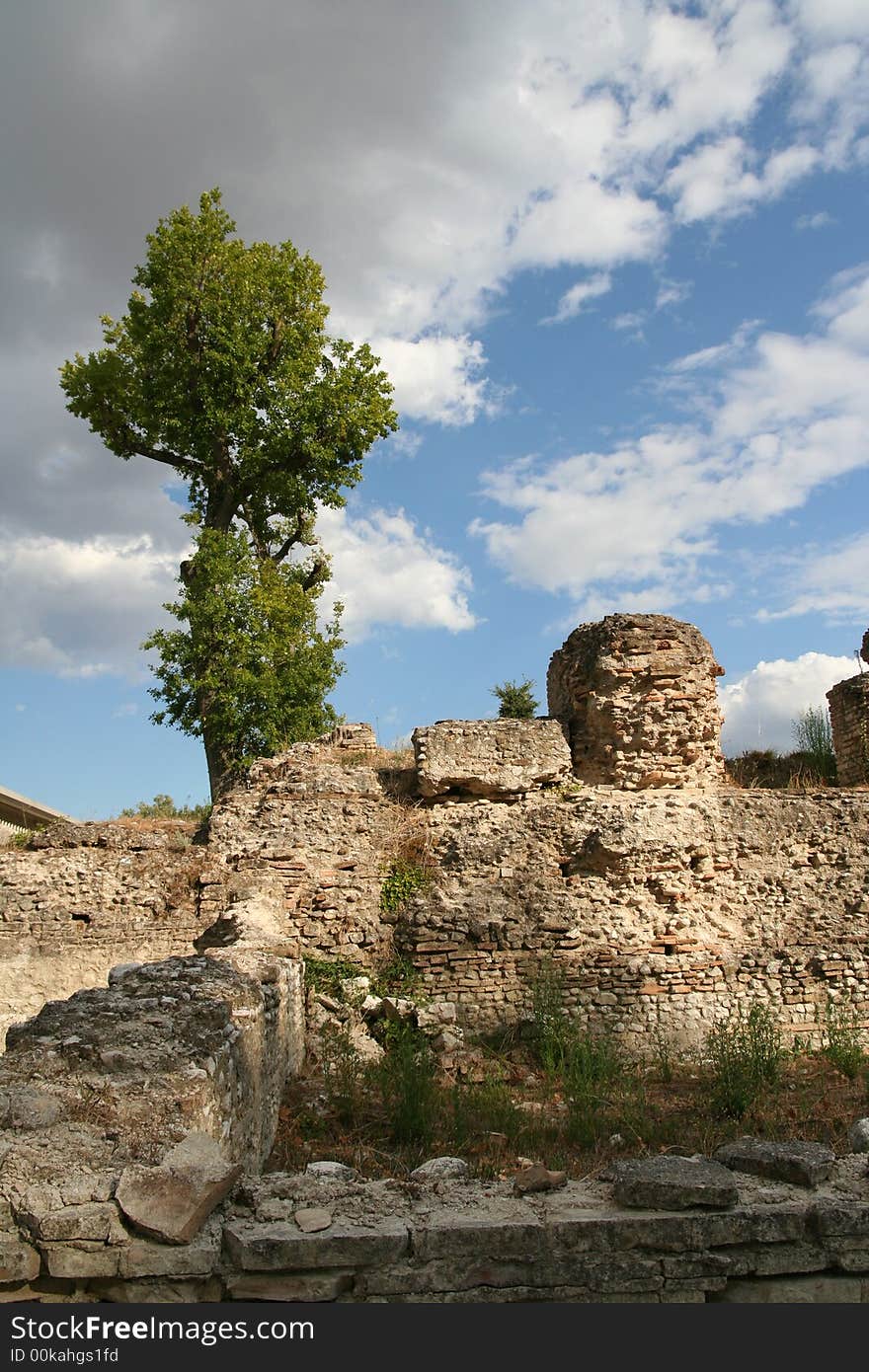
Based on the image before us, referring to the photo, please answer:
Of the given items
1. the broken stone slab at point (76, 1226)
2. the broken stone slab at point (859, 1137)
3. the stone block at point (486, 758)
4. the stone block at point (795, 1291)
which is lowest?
the stone block at point (795, 1291)

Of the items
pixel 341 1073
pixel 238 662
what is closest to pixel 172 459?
pixel 238 662

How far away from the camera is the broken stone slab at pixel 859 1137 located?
5109 mm

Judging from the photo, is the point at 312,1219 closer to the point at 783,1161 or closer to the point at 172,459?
the point at 783,1161

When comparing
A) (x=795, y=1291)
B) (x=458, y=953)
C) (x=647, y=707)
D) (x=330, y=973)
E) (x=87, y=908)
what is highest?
(x=647, y=707)

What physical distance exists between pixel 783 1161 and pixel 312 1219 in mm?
2083

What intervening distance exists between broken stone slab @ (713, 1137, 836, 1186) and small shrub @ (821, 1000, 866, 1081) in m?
3.81

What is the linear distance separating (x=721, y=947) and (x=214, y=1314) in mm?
7243

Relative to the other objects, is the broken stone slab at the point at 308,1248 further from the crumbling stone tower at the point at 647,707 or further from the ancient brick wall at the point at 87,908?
the crumbling stone tower at the point at 647,707

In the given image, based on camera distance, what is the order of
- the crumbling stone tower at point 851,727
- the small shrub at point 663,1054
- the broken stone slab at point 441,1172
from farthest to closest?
the crumbling stone tower at point 851,727
the small shrub at point 663,1054
the broken stone slab at point 441,1172

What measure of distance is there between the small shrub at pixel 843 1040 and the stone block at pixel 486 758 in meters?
3.69

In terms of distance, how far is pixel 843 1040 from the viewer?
330 inches

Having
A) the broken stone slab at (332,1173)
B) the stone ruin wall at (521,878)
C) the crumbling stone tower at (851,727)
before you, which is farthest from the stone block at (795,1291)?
the crumbling stone tower at (851,727)

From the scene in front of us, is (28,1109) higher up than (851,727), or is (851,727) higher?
(851,727)

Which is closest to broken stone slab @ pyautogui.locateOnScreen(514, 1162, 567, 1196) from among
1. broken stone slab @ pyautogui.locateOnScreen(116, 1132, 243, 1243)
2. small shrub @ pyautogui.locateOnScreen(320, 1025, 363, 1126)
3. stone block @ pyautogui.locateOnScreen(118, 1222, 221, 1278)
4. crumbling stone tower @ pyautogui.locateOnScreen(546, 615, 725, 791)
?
broken stone slab @ pyautogui.locateOnScreen(116, 1132, 243, 1243)
